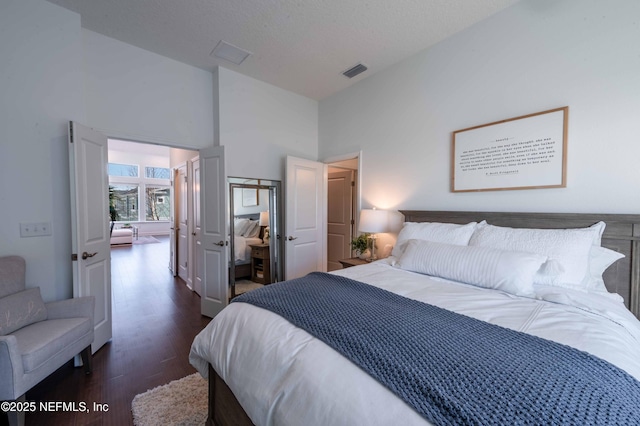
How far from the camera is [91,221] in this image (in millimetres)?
2340

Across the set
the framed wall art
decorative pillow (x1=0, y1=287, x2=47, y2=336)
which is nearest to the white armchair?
decorative pillow (x1=0, y1=287, x2=47, y2=336)

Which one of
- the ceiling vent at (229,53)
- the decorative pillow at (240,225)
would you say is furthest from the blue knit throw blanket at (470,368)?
the ceiling vent at (229,53)

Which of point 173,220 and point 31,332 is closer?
point 31,332

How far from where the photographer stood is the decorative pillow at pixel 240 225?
3428 millimetres

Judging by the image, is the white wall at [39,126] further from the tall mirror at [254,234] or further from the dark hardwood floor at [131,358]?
the tall mirror at [254,234]

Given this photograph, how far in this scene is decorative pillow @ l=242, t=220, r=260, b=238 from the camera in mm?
3599

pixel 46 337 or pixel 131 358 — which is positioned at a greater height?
pixel 46 337

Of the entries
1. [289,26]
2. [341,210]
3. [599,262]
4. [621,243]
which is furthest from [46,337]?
[341,210]

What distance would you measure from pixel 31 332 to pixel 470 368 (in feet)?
8.67

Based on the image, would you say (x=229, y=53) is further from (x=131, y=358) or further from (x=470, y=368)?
(x=470, y=368)

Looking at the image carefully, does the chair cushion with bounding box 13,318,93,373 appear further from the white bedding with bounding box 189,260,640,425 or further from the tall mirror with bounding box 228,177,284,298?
the tall mirror with bounding box 228,177,284,298

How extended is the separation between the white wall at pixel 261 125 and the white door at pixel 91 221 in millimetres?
1271

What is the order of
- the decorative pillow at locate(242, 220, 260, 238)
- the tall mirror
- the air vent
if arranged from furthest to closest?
the decorative pillow at locate(242, 220, 260, 238), the tall mirror, the air vent

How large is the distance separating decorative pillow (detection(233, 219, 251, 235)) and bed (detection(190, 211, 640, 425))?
1.92m
